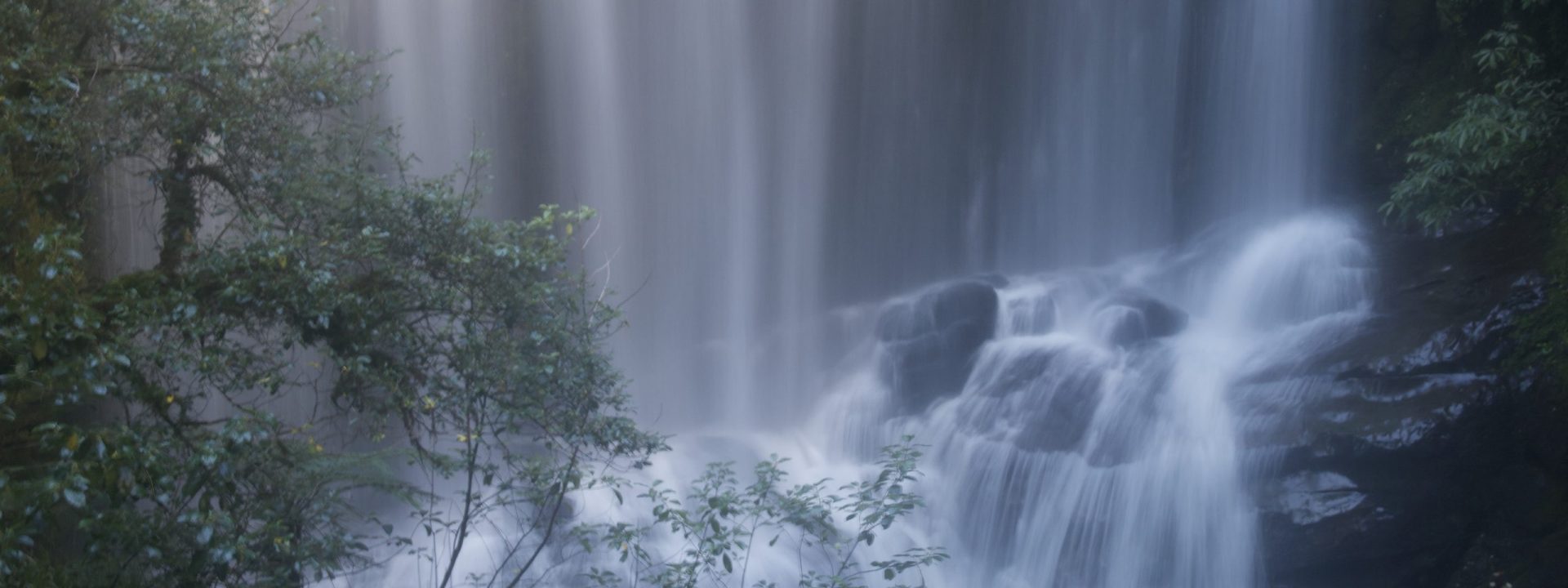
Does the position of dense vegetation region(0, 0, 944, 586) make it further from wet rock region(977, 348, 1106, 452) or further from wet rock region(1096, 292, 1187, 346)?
wet rock region(1096, 292, 1187, 346)

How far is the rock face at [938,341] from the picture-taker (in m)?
11.6

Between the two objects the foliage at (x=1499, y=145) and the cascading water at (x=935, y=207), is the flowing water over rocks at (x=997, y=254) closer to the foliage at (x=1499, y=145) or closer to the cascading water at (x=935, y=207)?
the cascading water at (x=935, y=207)

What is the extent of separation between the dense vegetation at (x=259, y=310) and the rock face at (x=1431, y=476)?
415 cm

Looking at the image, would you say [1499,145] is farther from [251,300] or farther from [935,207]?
[251,300]

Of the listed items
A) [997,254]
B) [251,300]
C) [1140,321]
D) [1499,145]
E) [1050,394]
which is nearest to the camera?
[251,300]

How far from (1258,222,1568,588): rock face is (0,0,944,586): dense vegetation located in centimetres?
415

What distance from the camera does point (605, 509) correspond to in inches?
374

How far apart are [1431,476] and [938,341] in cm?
559

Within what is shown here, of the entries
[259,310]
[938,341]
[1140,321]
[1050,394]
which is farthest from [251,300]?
[1140,321]

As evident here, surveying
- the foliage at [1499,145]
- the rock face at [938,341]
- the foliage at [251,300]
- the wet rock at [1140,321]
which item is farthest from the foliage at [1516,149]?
the foliage at [251,300]

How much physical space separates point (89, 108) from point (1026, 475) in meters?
7.55

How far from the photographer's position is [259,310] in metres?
4.27

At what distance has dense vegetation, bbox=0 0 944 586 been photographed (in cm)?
341

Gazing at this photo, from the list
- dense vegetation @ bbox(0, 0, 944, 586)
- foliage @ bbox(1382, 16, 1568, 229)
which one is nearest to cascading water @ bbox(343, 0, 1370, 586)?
foliage @ bbox(1382, 16, 1568, 229)
